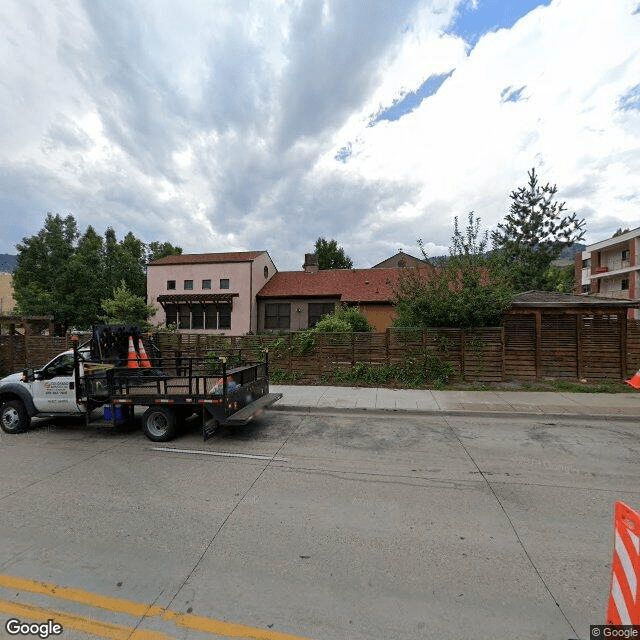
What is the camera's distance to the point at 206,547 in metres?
3.46

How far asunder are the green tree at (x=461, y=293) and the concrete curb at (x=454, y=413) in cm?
413

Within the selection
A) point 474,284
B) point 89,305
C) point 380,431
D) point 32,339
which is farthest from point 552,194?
point 89,305

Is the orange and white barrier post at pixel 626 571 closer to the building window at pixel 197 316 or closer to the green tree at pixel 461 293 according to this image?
the green tree at pixel 461 293

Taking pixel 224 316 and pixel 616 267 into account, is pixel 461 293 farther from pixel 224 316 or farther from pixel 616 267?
pixel 616 267

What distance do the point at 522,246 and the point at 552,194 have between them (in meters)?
4.27

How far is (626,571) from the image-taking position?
225 cm

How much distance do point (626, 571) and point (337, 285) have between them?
25519 mm

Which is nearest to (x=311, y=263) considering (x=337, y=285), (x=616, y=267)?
A: (x=337, y=285)

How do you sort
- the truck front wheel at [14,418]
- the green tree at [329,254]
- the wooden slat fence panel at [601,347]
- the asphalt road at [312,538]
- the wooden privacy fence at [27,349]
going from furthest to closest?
the green tree at [329,254] → the wooden privacy fence at [27,349] → the wooden slat fence panel at [601,347] → the truck front wheel at [14,418] → the asphalt road at [312,538]

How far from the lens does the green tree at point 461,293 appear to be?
12.0 m

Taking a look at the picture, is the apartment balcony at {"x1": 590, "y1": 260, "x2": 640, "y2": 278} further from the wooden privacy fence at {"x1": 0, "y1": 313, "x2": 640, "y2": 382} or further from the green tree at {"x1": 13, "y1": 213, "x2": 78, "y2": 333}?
the green tree at {"x1": 13, "y1": 213, "x2": 78, "y2": 333}

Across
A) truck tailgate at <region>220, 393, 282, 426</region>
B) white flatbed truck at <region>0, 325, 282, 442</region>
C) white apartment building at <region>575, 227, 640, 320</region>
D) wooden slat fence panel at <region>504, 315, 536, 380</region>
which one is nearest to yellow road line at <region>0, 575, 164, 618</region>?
white flatbed truck at <region>0, 325, 282, 442</region>

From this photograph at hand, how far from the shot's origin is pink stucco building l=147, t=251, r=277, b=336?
1055 inches

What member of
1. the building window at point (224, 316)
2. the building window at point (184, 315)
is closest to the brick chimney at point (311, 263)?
the building window at point (224, 316)
